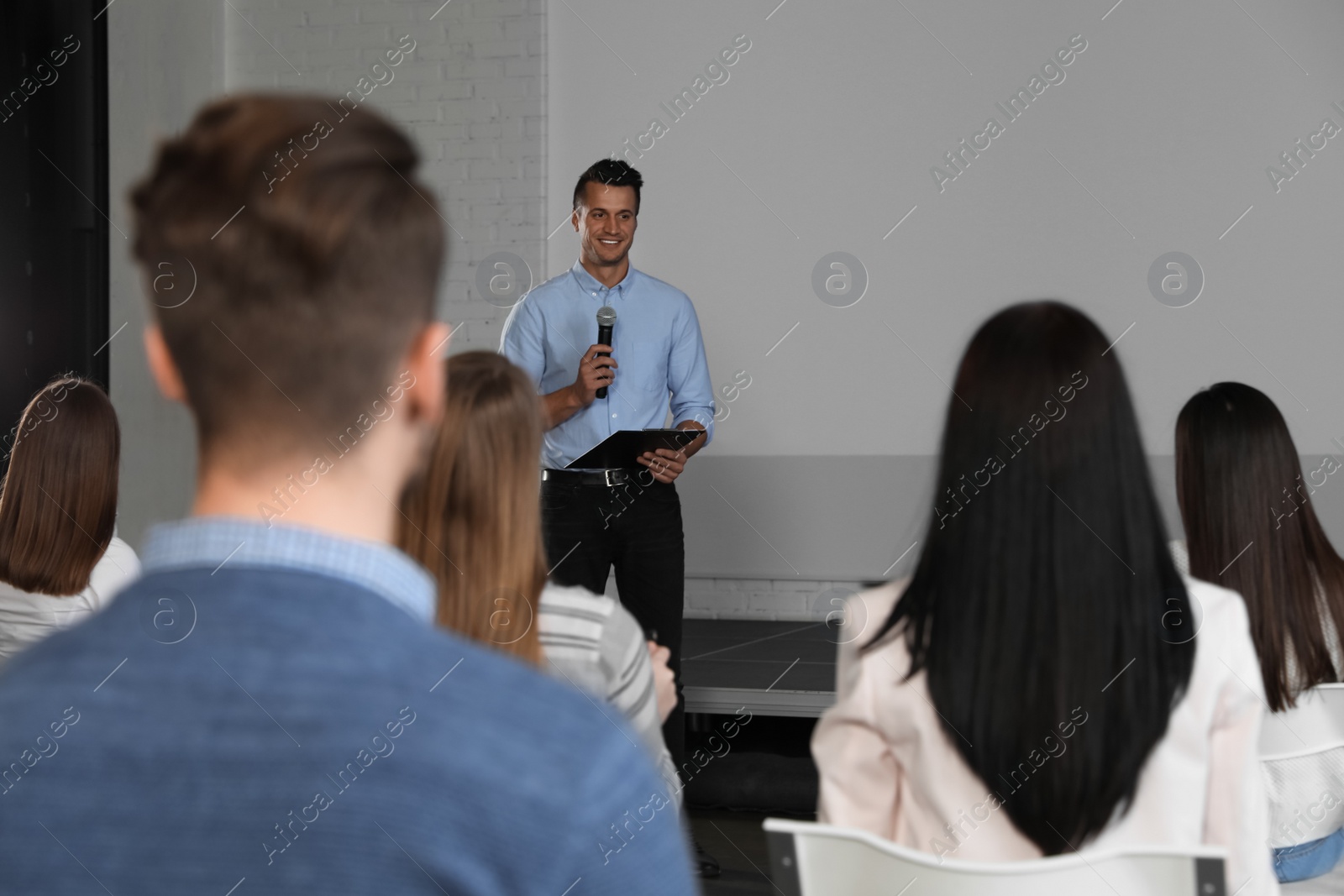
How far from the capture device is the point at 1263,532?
1.65 meters

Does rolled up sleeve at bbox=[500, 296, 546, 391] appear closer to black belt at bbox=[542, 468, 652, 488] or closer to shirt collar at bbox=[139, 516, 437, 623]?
black belt at bbox=[542, 468, 652, 488]

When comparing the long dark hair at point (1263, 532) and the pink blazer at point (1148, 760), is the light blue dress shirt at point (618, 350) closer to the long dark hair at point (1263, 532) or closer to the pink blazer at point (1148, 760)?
the long dark hair at point (1263, 532)

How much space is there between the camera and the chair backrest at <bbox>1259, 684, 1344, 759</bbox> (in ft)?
5.03

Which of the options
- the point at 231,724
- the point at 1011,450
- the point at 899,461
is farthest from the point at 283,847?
the point at 899,461

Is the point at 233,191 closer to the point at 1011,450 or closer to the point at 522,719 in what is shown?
the point at 522,719

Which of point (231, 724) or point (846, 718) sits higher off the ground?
point (231, 724)

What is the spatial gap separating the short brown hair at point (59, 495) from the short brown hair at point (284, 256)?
1888mm

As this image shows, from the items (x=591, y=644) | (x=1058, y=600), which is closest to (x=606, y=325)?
(x=591, y=644)

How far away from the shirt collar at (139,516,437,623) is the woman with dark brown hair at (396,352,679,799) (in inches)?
32.4

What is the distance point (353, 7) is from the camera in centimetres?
501

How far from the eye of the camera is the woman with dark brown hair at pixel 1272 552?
5.21ft

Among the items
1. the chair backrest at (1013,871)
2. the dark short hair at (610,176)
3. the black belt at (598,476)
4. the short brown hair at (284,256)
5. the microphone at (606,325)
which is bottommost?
the black belt at (598,476)

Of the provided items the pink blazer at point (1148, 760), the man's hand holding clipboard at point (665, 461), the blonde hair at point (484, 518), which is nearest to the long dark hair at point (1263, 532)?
the pink blazer at point (1148, 760)

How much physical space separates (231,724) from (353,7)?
513 centimetres
